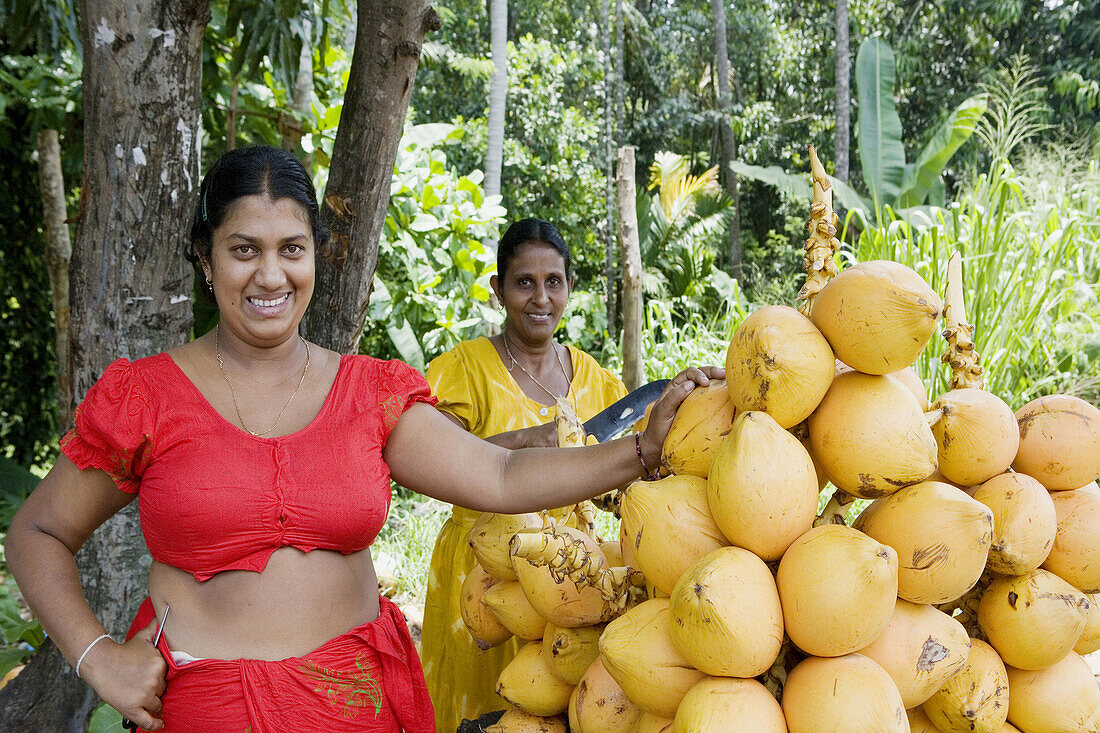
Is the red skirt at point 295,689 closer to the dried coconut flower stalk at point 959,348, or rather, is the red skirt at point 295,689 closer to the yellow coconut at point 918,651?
the yellow coconut at point 918,651

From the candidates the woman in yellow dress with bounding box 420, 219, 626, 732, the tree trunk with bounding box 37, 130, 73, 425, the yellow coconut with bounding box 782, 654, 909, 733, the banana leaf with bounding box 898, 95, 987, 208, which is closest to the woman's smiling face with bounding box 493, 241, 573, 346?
the woman in yellow dress with bounding box 420, 219, 626, 732

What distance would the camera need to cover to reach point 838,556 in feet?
3.35

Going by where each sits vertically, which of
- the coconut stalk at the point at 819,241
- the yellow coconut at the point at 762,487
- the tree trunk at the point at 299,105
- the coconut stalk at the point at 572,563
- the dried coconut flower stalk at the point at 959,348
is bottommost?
the coconut stalk at the point at 572,563

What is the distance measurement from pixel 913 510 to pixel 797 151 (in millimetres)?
14126

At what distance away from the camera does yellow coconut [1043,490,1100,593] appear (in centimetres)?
124

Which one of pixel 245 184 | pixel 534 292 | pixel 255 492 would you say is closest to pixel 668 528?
pixel 255 492

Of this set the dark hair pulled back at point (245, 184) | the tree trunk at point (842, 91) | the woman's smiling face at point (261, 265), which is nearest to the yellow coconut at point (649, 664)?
the woman's smiling face at point (261, 265)

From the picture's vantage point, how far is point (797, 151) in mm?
14188

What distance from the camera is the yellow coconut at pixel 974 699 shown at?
3.76ft

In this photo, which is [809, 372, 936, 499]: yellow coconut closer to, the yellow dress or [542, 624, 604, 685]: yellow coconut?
[542, 624, 604, 685]: yellow coconut

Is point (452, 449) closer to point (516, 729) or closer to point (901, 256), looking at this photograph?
point (516, 729)

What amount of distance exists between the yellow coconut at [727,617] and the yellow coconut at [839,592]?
34mm

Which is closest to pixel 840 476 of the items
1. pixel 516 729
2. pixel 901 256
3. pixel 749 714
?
pixel 749 714

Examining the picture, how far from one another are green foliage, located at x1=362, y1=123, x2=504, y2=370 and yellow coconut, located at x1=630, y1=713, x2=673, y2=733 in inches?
202
